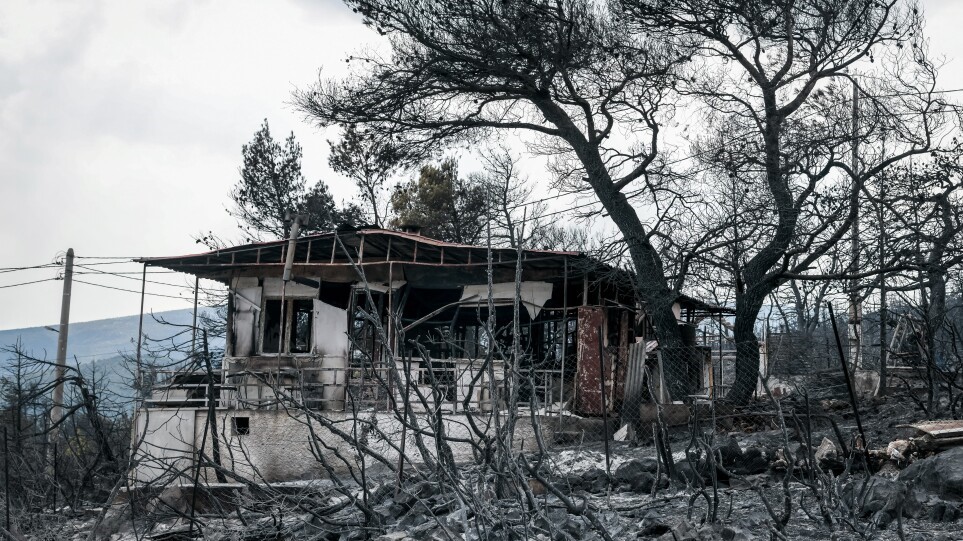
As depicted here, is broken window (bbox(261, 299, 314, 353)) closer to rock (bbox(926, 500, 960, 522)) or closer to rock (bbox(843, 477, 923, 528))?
rock (bbox(843, 477, 923, 528))

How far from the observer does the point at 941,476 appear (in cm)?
897

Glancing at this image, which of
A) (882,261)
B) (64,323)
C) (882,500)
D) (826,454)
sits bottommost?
(882,500)

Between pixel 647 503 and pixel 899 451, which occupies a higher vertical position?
pixel 899 451

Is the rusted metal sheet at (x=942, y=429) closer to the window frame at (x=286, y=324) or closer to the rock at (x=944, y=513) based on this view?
the rock at (x=944, y=513)

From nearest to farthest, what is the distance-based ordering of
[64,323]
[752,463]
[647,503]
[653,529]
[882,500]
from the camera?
1. [653,529]
2. [882,500]
3. [647,503]
4. [752,463]
5. [64,323]

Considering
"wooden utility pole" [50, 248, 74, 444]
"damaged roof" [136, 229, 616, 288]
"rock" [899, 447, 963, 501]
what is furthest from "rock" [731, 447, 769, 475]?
"wooden utility pole" [50, 248, 74, 444]

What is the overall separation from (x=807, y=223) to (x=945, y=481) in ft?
30.2

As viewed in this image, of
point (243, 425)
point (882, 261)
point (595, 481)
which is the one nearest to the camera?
point (595, 481)

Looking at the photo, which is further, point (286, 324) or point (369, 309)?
point (286, 324)

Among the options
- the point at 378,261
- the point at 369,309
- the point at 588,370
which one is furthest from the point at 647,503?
the point at 378,261

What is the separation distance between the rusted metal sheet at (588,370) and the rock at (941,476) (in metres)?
8.20

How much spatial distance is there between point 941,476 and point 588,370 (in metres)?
9.01

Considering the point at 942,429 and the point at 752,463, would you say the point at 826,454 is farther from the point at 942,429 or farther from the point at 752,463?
the point at 942,429

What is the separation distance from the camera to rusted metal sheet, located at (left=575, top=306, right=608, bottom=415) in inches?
686
